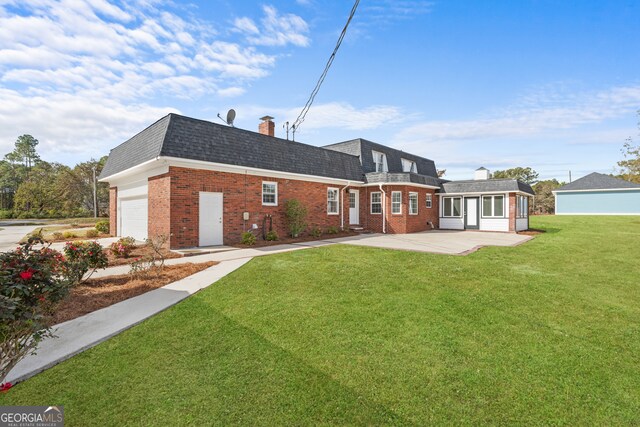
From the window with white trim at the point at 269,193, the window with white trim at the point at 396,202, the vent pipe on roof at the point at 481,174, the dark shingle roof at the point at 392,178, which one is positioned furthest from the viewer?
the vent pipe on roof at the point at 481,174

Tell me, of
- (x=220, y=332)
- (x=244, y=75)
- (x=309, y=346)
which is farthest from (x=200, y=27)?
(x=309, y=346)

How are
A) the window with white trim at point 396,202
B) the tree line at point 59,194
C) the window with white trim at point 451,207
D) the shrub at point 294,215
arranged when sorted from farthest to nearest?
the tree line at point 59,194 → the window with white trim at point 451,207 → the window with white trim at point 396,202 → the shrub at point 294,215

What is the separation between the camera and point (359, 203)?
19453 millimetres

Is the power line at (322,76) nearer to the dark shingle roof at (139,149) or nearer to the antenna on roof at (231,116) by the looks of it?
the antenna on roof at (231,116)

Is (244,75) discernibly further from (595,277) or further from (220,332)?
(595,277)

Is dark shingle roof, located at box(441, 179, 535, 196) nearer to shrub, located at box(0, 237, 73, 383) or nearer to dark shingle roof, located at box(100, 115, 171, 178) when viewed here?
dark shingle roof, located at box(100, 115, 171, 178)

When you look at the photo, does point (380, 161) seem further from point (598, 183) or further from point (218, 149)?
point (598, 183)

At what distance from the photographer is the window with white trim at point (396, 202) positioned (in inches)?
711

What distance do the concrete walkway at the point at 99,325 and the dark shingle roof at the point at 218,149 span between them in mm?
6357

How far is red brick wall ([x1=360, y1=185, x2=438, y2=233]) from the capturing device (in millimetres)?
17938

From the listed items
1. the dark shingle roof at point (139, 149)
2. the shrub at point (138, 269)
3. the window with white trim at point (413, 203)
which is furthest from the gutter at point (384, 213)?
the shrub at point (138, 269)

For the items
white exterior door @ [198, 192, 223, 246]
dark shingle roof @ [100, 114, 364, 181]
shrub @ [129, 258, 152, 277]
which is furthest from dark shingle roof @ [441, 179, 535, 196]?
shrub @ [129, 258, 152, 277]

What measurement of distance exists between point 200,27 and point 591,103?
18.0 meters

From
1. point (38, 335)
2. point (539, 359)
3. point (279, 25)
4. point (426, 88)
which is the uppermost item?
point (279, 25)
